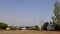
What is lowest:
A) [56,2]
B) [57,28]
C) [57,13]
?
[57,28]

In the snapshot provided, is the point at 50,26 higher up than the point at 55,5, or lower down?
lower down

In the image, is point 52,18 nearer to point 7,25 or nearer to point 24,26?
point 24,26

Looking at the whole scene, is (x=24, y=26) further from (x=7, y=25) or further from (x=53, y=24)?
(x=53, y=24)

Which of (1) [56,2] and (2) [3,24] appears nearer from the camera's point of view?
(1) [56,2]

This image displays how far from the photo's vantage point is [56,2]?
139 feet

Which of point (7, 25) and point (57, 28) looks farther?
point (7, 25)

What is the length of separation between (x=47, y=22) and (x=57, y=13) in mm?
4105

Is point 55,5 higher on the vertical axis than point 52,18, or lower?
higher

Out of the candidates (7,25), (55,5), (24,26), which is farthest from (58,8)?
(7,25)

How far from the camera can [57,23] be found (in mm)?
42250

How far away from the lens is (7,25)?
154 ft

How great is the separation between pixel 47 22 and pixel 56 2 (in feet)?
19.8

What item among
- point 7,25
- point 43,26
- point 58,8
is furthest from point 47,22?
point 7,25

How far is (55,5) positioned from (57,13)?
6.69 feet
